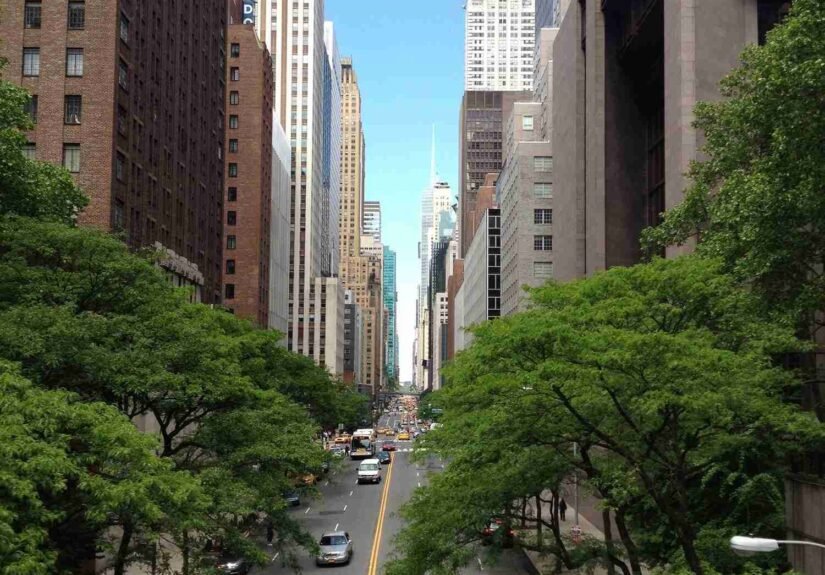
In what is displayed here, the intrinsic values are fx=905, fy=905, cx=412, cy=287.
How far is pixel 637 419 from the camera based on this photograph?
72.3 ft

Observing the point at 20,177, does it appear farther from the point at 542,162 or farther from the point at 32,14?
the point at 542,162

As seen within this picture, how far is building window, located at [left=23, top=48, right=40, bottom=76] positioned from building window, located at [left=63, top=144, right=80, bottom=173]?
429cm

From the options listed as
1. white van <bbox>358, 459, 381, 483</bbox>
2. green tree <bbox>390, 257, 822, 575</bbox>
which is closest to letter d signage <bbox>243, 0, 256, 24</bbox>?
white van <bbox>358, 459, 381, 483</bbox>

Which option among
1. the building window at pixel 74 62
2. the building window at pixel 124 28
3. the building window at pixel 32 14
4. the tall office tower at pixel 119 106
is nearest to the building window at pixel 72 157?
the tall office tower at pixel 119 106

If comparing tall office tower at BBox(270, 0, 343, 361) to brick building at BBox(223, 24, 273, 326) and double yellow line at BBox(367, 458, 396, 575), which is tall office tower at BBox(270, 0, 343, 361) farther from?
double yellow line at BBox(367, 458, 396, 575)

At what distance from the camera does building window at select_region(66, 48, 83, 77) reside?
1924 inches

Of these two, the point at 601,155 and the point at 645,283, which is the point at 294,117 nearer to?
the point at 601,155

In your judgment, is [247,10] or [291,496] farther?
[247,10]

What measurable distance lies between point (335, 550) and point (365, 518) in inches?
595

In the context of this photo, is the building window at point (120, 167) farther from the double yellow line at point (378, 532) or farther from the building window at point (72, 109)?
the double yellow line at point (378, 532)

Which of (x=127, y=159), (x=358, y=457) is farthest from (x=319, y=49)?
(x=127, y=159)

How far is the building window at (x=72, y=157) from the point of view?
48.2 metres

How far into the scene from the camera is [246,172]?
10325 cm

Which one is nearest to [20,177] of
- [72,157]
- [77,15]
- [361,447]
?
[72,157]
